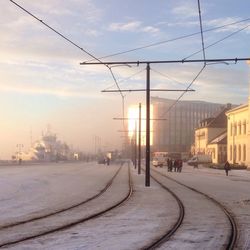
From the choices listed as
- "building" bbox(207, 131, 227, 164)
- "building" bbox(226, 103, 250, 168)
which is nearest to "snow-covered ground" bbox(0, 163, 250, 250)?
"building" bbox(226, 103, 250, 168)

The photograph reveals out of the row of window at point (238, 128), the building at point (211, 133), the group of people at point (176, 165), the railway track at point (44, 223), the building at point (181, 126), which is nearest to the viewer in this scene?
the railway track at point (44, 223)

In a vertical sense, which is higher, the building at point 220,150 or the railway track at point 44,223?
the building at point 220,150

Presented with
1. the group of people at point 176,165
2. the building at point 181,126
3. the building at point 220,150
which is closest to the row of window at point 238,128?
the building at point 220,150

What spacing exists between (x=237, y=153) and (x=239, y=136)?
296cm

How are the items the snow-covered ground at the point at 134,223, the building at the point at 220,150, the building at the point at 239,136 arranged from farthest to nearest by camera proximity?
the building at the point at 220,150 < the building at the point at 239,136 < the snow-covered ground at the point at 134,223

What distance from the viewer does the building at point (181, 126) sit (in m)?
161

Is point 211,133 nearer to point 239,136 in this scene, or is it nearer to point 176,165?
point 239,136

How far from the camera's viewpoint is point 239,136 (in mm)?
103750

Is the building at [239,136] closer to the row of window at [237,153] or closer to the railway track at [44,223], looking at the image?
the row of window at [237,153]

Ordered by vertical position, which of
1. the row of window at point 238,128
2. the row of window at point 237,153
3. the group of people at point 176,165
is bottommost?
the group of people at point 176,165

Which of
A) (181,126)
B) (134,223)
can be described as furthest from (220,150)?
(134,223)

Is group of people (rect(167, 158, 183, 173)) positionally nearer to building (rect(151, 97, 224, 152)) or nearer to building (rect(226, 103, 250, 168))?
building (rect(226, 103, 250, 168))

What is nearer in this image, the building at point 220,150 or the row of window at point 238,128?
the row of window at point 238,128

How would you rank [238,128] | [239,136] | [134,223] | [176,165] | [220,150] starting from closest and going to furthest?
1. [134,223]
2. [176,165]
3. [239,136]
4. [238,128]
5. [220,150]
